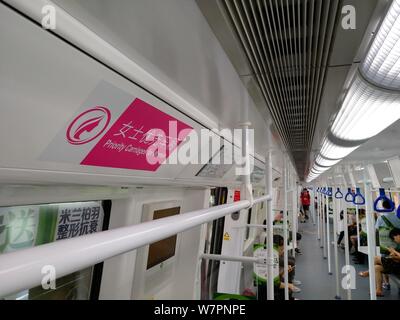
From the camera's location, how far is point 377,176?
3.81 metres

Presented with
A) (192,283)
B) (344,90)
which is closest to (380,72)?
(344,90)

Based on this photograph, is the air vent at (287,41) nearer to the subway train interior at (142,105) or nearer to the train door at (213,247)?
the subway train interior at (142,105)

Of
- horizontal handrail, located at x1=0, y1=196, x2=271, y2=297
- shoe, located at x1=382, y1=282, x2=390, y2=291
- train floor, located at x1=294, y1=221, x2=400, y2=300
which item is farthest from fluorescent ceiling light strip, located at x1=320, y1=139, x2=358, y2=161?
shoe, located at x1=382, y1=282, x2=390, y2=291

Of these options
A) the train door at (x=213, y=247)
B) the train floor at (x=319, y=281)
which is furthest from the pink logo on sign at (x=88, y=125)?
the train floor at (x=319, y=281)

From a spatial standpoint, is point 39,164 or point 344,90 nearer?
point 39,164

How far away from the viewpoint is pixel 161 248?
1.91 meters

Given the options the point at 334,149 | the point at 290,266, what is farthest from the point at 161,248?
the point at 290,266

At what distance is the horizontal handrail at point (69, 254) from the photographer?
0.27 metres

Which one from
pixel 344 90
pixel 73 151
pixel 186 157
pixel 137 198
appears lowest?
pixel 137 198

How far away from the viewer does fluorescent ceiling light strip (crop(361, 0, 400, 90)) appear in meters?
0.67

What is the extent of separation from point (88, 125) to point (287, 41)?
0.69 m

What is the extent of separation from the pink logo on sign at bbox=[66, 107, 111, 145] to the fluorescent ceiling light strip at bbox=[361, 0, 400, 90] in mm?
797
